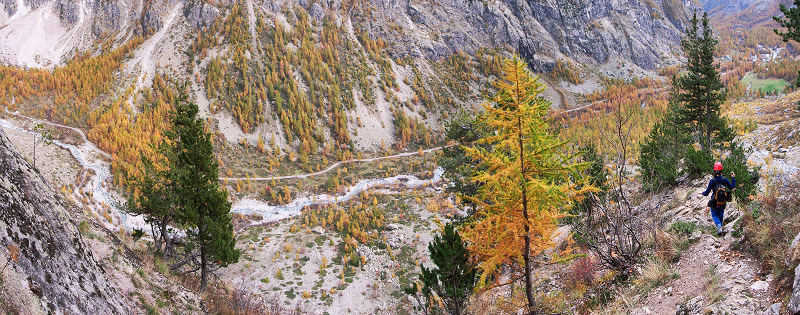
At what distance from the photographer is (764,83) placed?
527ft

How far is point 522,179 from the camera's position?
9.32 metres

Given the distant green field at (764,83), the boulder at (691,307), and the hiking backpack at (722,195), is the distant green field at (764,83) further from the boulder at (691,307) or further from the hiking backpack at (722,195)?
the boulder at (691,307)

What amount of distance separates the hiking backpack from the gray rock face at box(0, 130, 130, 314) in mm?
15542

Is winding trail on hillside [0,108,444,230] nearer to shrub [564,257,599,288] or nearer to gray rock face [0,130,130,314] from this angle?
gray rock face [0,130,130,314]

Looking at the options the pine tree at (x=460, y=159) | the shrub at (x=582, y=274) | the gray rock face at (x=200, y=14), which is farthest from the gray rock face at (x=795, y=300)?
the gray rock face at (x=200, y=14)

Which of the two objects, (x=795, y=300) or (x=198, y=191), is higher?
(x=198, y=191)

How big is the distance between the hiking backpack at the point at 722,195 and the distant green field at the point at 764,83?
7169 inches

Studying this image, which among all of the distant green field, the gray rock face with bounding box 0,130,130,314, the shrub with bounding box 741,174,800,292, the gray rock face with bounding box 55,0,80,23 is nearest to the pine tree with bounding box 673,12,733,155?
the shrub with bounding box 741,174,800,292

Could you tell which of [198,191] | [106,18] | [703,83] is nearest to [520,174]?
[198,191]

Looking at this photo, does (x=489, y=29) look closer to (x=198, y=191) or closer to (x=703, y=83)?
(x=703, y=83)

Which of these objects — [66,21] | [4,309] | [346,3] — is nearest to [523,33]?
[346,3]

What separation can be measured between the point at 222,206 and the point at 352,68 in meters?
121

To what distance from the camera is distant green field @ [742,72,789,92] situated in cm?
14506

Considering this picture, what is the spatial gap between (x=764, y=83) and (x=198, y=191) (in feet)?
728
